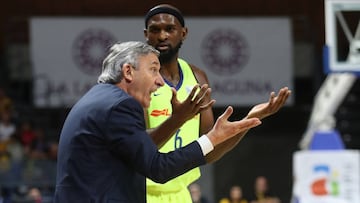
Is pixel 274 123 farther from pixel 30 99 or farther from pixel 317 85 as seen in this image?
pixel 30 99

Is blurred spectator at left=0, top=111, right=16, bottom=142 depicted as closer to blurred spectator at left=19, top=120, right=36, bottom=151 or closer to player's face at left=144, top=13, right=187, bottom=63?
blurred spectator at left=19, top=120, right=36, bottom=151

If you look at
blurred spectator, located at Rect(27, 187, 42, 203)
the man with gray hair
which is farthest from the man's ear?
blurred spectator, located at Rect(27, 187, 42, 203)

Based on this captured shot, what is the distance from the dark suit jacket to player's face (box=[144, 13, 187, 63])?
900 mm

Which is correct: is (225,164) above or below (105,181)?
below

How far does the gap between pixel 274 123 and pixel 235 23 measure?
2634 mm

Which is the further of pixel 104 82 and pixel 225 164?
pixel 225 164

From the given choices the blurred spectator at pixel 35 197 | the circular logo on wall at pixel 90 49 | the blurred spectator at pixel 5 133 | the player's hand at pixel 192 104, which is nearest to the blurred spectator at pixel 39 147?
the blurred spectator at pixel 5 133

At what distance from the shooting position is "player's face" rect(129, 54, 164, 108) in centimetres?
392

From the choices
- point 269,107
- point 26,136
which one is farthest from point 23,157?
point 269,107

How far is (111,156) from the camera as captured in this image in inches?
151

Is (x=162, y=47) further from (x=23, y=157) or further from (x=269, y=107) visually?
(x=23, y=157)

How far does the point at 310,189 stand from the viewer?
1280 cm

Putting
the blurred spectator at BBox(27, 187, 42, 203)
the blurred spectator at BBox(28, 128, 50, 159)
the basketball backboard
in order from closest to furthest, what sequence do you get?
the basketball backboard → the blurred spectator at BBox(27, 187, 42, 203) → the blurred spectator at BBox(28, 128, 50, 159)

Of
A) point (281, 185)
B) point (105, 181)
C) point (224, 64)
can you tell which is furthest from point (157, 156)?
point (281, 185)
